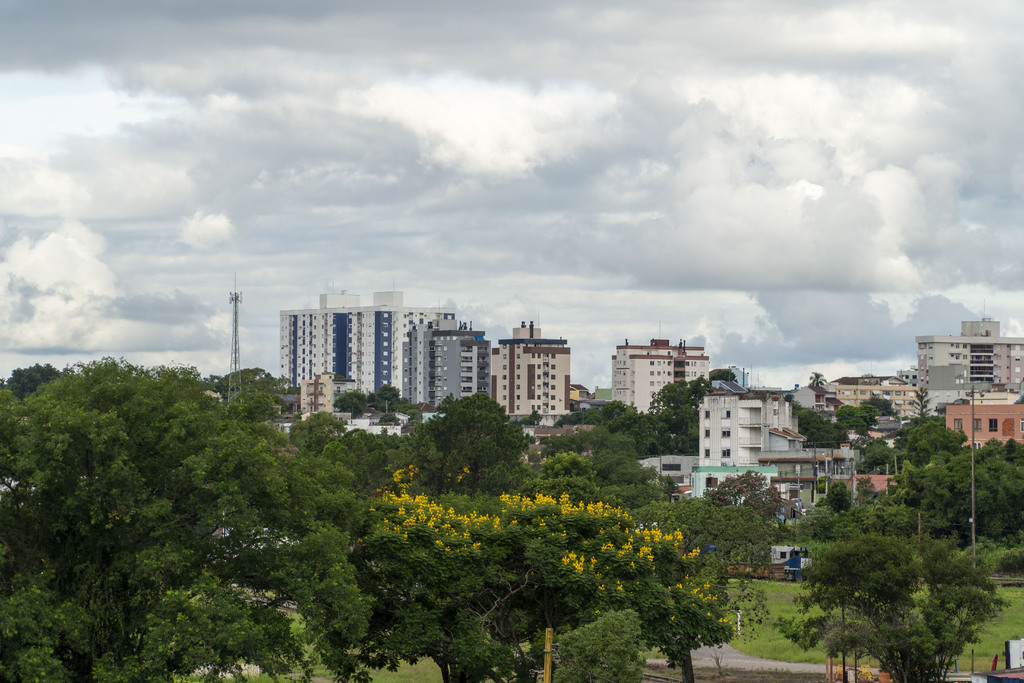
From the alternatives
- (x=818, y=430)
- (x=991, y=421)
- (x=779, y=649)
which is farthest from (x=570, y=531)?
(x=818, y=430)

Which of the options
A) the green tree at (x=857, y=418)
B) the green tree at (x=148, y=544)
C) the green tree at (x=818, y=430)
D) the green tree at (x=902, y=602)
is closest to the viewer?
the green tree at (x=148, y=544)

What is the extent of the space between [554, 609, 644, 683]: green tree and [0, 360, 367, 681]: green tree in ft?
15.6

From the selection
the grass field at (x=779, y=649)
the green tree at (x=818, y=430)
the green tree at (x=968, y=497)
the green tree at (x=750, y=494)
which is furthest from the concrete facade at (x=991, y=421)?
the grass field at (x=779, y=649)

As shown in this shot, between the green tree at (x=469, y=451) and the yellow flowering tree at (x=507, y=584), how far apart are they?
27749 millimetres

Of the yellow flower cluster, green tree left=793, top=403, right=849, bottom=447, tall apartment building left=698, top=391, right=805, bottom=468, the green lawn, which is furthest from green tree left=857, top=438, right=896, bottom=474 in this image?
the yellow flower cluster

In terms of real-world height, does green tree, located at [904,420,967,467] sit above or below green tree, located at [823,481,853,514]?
above

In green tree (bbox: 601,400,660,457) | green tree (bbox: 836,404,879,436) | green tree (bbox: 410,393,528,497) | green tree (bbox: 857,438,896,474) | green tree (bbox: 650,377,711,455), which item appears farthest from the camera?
green tree (bbox: 836,404,879,436)

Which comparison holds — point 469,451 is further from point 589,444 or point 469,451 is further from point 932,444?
point 589,444

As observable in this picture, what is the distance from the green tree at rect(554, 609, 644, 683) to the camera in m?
26.6

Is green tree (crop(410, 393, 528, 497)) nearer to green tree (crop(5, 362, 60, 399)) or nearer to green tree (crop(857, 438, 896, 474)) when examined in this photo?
green tree (crop(857, 438, 896, 474))

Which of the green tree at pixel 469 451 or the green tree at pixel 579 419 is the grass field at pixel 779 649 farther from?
the green tree at pixel 579 419

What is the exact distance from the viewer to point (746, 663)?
4447 cm

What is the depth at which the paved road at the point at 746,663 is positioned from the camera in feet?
141

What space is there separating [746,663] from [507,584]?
51.9ft
